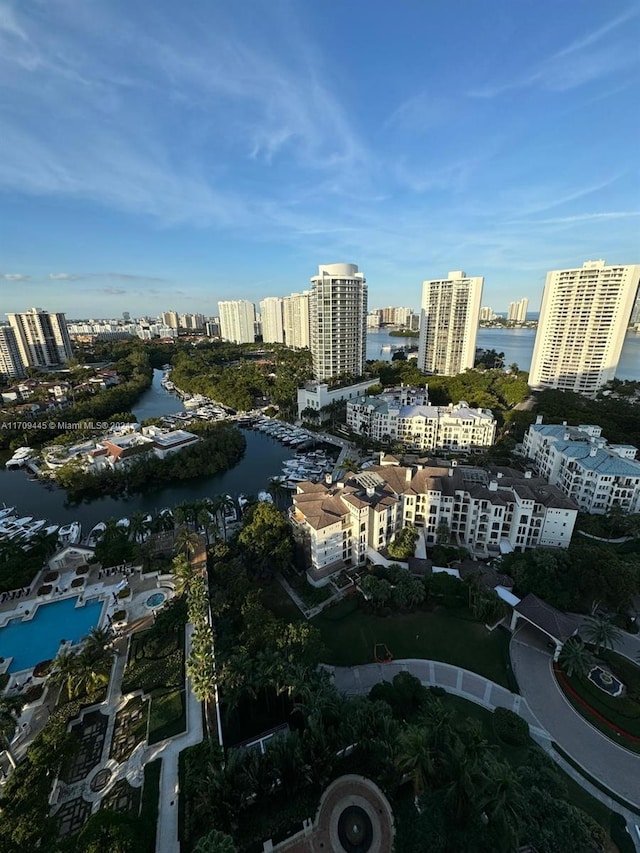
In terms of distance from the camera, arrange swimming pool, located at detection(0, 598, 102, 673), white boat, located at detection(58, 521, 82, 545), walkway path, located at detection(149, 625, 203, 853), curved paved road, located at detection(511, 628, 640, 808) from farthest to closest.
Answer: white boat, located at detection(58, 521, 82, 545)
swimming pool, located at detection(0, 598, 102, 673)
curved paved road, located at detection(511, 628, 640, 808)
walkway path, located at detection(149, 625, 203, 853)

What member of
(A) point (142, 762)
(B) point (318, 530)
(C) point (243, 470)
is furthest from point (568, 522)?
(C) point (243, 470)

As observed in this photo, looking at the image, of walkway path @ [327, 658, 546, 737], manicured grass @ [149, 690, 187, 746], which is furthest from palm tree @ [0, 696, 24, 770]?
walkway path @ [327, 658, 546, 737]

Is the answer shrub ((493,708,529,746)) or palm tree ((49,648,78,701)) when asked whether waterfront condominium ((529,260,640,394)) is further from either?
palm tree ((49,648,78,701))

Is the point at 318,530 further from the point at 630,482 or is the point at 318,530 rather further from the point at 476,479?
the point at 630,482

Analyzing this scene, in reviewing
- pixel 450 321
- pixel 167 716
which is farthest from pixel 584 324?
pixel 167 716

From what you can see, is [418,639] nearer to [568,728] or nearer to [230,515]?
[568,728]

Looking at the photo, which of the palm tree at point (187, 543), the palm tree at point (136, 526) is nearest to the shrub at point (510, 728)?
the palm tree at point (187, 543)
